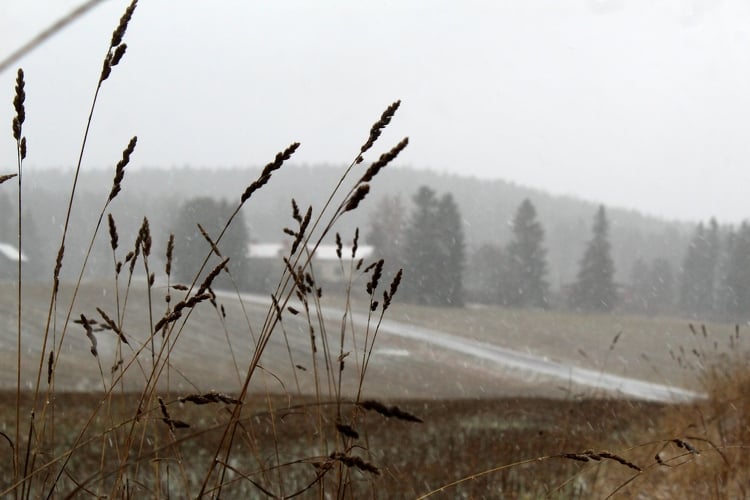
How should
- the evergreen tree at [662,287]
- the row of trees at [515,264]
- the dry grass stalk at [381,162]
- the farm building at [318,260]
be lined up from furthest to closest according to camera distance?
the evergreen tree at [662,287]
the farm building at [318,260]
the row of trees at [515,264]
the dry grass stalk at [381,162]

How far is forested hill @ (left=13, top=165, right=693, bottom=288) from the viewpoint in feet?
286

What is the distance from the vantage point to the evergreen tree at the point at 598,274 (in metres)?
56.2

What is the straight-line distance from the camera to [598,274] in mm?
56375

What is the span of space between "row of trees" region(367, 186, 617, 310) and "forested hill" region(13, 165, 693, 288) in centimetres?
329

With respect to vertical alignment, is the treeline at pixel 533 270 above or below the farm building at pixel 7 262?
above

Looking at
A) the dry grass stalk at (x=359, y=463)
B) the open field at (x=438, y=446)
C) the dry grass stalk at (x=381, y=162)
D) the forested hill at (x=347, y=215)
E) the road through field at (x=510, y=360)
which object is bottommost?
the road through field at (x=510, y=360)

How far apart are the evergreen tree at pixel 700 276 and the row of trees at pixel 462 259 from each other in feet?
27.3

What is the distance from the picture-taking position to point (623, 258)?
95500mm

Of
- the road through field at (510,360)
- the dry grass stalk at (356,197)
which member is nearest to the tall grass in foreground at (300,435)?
the dry grass stalk at (356,197)

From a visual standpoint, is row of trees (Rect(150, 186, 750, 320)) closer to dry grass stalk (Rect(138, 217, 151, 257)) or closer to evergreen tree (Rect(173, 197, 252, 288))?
evergreen tree (Rect(173, 197, 252, 288))

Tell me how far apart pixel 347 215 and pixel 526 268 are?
141 feet

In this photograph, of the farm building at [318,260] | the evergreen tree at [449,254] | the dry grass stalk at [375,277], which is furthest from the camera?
the farm building at [318,260]

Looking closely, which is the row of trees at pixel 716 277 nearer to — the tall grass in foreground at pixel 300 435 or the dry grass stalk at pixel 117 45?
the tall grass in foreground at pixel 300 435

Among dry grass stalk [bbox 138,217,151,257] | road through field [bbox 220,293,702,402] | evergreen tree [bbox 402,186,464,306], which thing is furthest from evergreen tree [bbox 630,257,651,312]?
dry grass stalk [bbox 138,217,151,257]
